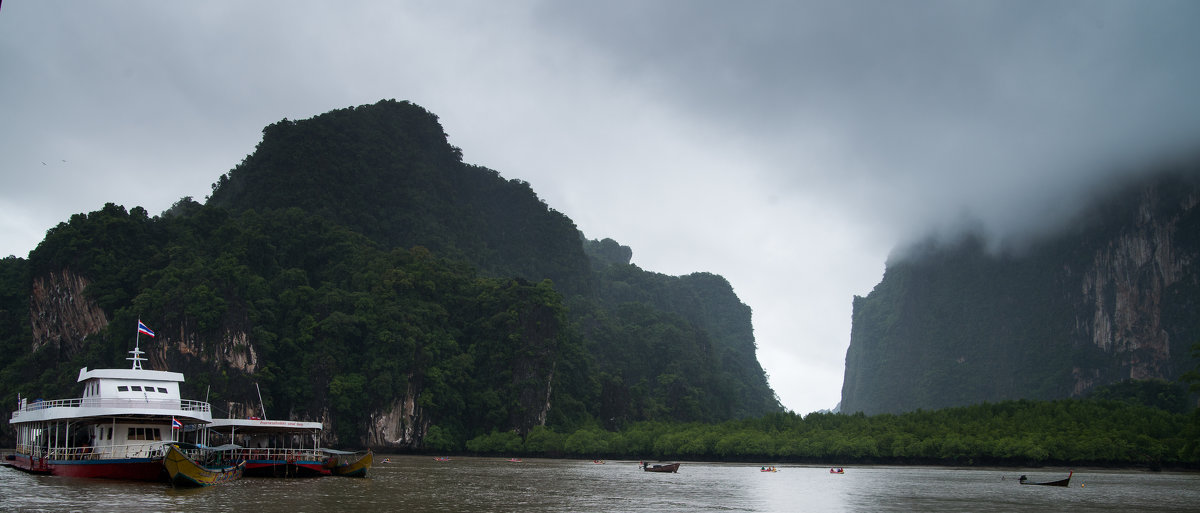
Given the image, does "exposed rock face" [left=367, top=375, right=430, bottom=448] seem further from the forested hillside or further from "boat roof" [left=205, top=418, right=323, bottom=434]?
"boat roof" [left=205, top=418, right=323, bottom=434]

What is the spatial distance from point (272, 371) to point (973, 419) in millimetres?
51109

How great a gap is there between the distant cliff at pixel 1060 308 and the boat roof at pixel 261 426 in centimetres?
10714

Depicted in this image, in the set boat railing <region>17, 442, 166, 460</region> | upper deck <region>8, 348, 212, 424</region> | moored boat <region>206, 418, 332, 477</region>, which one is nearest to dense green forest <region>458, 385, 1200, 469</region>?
moored boat <region>206, 418, 332, 477</region>

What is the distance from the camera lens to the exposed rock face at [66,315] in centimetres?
6600

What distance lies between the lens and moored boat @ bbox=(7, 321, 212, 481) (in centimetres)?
3216

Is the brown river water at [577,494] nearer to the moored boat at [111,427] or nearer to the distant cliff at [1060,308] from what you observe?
the moored boat at [111,427]

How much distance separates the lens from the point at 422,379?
70.9 m

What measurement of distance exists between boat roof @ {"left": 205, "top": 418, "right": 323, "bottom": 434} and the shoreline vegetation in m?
31.8

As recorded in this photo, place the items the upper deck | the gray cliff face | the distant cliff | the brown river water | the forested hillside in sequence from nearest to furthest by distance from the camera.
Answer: the brown river water → the upper deck → the forested hillside → the gray cliff face → the distant cliff

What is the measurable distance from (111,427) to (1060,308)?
131 metres

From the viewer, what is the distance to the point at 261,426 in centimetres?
3788

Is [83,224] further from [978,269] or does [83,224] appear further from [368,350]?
[978,269]

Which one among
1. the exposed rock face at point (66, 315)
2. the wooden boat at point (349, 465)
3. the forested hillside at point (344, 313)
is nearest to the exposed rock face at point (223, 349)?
the forested hillside at point (344, 313)

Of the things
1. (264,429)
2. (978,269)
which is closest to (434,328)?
(264,429)
